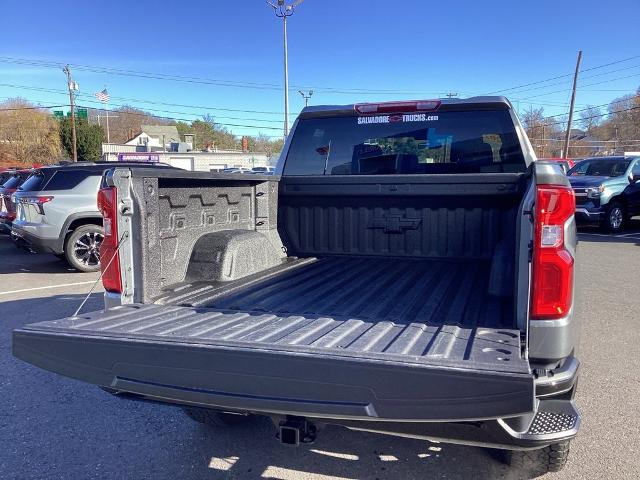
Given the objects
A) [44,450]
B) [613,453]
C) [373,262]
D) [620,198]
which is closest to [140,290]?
[44,450]

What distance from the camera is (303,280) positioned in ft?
12.4

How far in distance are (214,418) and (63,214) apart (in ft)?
23.3

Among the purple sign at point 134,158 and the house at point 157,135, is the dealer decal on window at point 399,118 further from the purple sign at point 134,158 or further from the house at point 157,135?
the house at point 157,135

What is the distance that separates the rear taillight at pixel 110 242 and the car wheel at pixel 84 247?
7113 mm

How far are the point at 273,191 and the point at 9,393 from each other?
9.05ft

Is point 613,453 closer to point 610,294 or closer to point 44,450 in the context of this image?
point 44,450

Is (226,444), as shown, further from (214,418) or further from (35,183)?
(35,183)

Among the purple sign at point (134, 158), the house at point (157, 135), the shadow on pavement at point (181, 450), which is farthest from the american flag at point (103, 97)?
the shadow on pavement at point (181, 450)

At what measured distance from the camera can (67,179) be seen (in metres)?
9.35

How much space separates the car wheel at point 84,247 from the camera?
9305 mm

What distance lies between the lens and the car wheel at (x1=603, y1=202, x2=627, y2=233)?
13.8 m

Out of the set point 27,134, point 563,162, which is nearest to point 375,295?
point 563,162

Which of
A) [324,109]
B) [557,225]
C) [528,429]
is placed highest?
[324,109]

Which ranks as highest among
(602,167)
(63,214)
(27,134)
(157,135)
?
(157,135)
